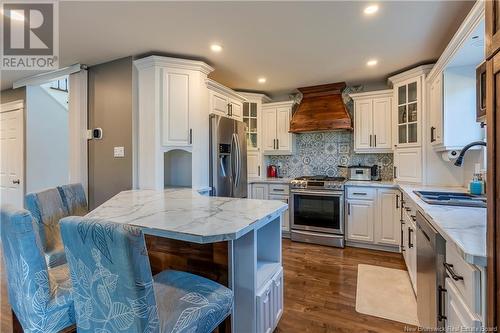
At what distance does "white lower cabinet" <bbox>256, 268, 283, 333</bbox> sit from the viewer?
4.71 feet

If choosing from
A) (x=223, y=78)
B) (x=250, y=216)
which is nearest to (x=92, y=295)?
(x=250, y=216)

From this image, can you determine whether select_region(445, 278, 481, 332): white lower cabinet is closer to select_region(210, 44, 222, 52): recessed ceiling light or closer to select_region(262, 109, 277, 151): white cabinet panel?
select_region(210, 44, 222, 52): recessed ceiling light

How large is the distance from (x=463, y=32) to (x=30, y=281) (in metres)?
3.12

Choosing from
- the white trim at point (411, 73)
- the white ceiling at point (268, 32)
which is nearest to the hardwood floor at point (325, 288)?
the white trim at point (411, 73)

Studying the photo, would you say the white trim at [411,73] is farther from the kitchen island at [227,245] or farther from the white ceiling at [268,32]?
the kitchen island at [227,245]

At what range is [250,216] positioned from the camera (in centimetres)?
143

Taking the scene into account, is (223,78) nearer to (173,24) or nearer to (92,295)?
(173,24)

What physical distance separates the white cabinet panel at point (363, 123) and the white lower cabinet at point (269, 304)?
2.87 metres

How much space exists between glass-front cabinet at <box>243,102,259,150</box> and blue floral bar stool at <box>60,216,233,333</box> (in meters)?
3.68

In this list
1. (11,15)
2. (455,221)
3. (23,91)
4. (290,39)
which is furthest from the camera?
(23,91)

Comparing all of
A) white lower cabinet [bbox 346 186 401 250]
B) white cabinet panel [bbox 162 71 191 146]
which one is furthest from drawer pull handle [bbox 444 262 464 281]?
white cabinet panel [bbox 162 71 191 146]

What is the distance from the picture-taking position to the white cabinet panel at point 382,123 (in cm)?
371

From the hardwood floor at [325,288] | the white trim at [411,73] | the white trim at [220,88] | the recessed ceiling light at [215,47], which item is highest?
the recessed ceiling light at [215,47]

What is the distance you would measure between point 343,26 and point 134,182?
111 inches
